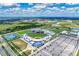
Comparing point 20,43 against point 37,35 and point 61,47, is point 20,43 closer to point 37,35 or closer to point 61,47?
point 37,35

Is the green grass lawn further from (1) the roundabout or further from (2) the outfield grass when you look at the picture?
(2) the outfield grass

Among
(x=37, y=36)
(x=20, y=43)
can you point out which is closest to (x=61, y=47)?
(x=37, y=36)

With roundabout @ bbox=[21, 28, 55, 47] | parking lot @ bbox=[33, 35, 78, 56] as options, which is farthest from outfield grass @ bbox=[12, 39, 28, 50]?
parking lot @ bbox=[33, 35, 78, 56]

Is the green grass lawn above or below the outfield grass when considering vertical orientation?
above

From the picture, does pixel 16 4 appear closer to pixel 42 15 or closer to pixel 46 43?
pixel 42 15

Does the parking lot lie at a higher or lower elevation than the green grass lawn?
lower

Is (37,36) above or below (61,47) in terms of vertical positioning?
above

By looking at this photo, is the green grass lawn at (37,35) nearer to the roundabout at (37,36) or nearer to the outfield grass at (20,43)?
the roundabout at (37,36)
